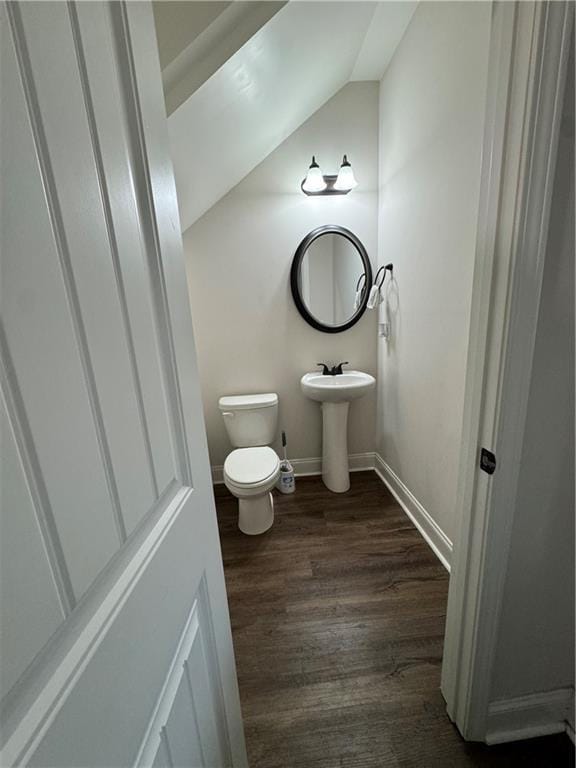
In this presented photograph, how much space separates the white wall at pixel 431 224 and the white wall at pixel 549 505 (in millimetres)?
610

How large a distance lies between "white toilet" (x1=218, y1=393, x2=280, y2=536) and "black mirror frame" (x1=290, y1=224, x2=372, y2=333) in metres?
0.61

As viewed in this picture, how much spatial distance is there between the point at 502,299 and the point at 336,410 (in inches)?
63.3

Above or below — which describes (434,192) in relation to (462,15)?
below

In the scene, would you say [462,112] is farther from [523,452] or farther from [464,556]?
[464,556]

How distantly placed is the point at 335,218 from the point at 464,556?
2055 millimetres

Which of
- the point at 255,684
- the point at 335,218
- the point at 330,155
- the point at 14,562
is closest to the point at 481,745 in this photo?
the point at 255,684

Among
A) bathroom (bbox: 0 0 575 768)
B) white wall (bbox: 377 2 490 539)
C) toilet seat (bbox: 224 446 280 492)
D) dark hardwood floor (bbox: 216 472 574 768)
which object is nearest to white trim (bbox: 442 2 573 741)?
bathroom (bbox: 0 0 575 768)

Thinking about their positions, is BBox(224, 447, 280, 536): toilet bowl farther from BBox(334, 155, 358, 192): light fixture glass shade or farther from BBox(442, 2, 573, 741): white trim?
BBox(334, 155, 358, 192): light fixture glass shade

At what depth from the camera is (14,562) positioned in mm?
282

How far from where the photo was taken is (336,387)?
6.94ft

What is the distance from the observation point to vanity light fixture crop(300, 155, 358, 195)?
6.52 feet

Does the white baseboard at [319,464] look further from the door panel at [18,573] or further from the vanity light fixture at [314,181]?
the door panel at [18,573]

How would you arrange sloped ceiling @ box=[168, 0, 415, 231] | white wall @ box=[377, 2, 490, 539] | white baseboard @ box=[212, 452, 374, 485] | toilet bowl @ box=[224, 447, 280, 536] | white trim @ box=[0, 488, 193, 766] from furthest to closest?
1. white baseboard @ box=[212, 452, 374, 485]
2. toilet bowl @ box=[224, 447, 280, 536]
3. white wall @ box=[377, 2, 490, 539]
4. sloped ceiling @ box=[168, 0, 415, 231]
5. white trim @ box=[0, 488, 193, 766]

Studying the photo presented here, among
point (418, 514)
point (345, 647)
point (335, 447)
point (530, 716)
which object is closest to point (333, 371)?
point (335, 447)
